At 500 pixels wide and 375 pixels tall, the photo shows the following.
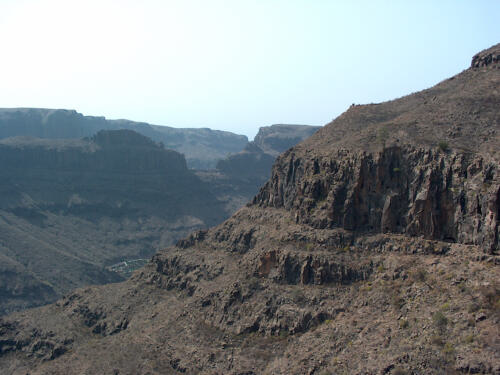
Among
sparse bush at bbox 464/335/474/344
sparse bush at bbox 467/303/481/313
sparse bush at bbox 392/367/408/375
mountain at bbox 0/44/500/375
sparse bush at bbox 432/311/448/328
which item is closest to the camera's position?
sparse bush at bbox 464/335/474/344

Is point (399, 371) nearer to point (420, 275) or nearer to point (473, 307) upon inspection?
point (473, 307)

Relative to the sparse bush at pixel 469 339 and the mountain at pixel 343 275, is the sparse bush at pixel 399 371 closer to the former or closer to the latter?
the mountain at pixel 343 275

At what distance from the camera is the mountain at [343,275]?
1928 inches

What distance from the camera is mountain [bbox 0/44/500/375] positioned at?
49.0 meters

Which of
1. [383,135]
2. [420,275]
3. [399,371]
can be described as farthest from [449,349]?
[383,135]

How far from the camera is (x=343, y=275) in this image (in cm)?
6044

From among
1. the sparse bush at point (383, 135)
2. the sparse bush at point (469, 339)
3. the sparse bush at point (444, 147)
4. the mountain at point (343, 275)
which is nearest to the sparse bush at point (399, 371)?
the mountain at point (343, 275)

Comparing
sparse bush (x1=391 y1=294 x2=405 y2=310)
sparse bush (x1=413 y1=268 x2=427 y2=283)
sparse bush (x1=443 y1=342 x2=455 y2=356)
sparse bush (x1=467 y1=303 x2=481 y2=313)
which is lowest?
sparse bush (x1=443 y1=342 x2=455 y2=356)

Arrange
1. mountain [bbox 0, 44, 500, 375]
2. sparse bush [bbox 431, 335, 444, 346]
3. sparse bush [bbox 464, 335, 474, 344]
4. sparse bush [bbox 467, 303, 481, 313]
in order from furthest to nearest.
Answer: mountain [bbox 0, 44, 500, 375]
sparse bush [bbox 467, 303, 481, 313]
sparse bush [bbox 431, 335, 444, 346]
sparse bush [bbox 464, 335, 474, 344]

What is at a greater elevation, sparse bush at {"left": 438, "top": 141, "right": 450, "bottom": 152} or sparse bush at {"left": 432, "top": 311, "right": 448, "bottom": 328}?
sparse bush at {"left": 438, "top": 141, "right": 450, "bottom": 152}

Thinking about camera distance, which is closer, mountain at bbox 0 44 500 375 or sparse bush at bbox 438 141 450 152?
mountain at bbox 0 44 500 375

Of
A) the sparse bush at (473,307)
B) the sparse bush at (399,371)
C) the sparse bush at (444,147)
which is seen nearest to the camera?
the sparse bush at (399,371)

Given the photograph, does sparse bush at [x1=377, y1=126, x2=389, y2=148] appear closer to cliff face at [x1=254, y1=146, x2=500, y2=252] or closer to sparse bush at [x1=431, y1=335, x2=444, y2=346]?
cliff face at [x1=254, y1=146, x2=500, y2=252]

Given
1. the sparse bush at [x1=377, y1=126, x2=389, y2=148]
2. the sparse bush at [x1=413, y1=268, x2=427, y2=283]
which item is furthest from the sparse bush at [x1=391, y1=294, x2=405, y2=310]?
the sparse bush at [x1=377, y1=126, x2=389, y2=148]
